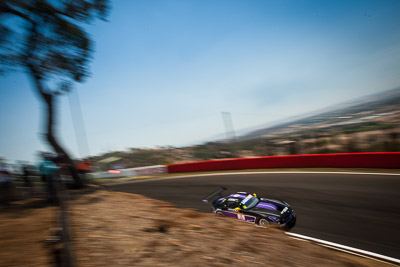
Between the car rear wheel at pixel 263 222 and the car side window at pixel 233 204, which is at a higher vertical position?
the car side window at pixel 233 204

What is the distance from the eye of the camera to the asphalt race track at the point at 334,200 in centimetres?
600

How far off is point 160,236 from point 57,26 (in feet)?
32.9

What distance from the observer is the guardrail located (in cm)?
1124

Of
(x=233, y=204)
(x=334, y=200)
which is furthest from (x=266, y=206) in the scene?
(x=334, y=200)

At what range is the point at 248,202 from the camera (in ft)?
24.8

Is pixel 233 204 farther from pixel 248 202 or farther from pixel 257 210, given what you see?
pixel 257 210

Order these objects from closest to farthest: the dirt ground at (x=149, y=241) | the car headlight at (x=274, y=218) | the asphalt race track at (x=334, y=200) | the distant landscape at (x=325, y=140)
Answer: the dirt ground at (x=149, y=241)
the asphalt race track at (x=334, y=200)
the car headlight at (x=274, y=218)
the distant landscape at (x=325, y=140)

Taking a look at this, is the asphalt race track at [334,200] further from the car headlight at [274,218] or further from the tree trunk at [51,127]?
the tree trunk at [51,127]

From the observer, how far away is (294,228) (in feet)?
22.8

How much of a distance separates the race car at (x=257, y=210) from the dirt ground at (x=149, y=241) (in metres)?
1.65

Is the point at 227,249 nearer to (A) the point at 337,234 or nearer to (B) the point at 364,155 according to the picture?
(A) the point at 337,234

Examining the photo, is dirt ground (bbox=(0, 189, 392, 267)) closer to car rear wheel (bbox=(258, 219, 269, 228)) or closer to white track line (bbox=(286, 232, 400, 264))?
white track line (bbox=(286, 232, 400, 264))

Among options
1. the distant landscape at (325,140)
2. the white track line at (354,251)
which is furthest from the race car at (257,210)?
the distant landscape at (325,140)

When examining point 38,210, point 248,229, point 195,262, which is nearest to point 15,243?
point 38,210
